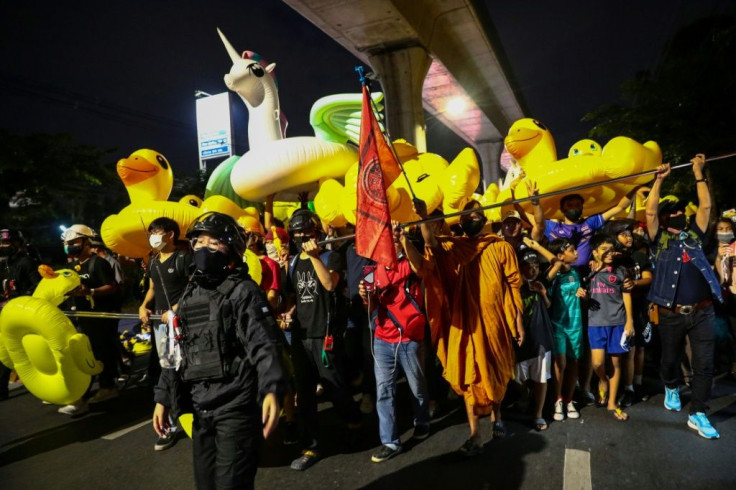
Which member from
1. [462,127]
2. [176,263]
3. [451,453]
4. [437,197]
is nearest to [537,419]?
[451,453]

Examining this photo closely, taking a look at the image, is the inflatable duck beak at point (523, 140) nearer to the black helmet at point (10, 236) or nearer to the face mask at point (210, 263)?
the face mask at point (210, 263)

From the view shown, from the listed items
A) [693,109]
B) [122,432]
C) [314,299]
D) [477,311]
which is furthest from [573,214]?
[693,109]

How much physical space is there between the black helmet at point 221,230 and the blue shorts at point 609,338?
10.7 feet

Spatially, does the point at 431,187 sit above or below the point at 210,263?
above

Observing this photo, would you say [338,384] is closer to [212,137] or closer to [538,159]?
[538,159]

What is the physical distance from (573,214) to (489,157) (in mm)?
18529

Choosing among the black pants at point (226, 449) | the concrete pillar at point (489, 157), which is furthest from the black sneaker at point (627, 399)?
the concrete pillar at point (489, 157)

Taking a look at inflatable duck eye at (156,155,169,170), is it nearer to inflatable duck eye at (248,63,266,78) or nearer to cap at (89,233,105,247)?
cap at (89,233,105,247)

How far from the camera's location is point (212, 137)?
43.6 metres

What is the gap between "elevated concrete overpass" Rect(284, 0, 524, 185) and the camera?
870cm

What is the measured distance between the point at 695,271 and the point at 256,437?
11.6 feet

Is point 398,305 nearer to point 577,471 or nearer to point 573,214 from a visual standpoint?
point 577,471

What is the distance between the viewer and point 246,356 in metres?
2.19

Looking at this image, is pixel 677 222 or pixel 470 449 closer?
pixel 470 449
